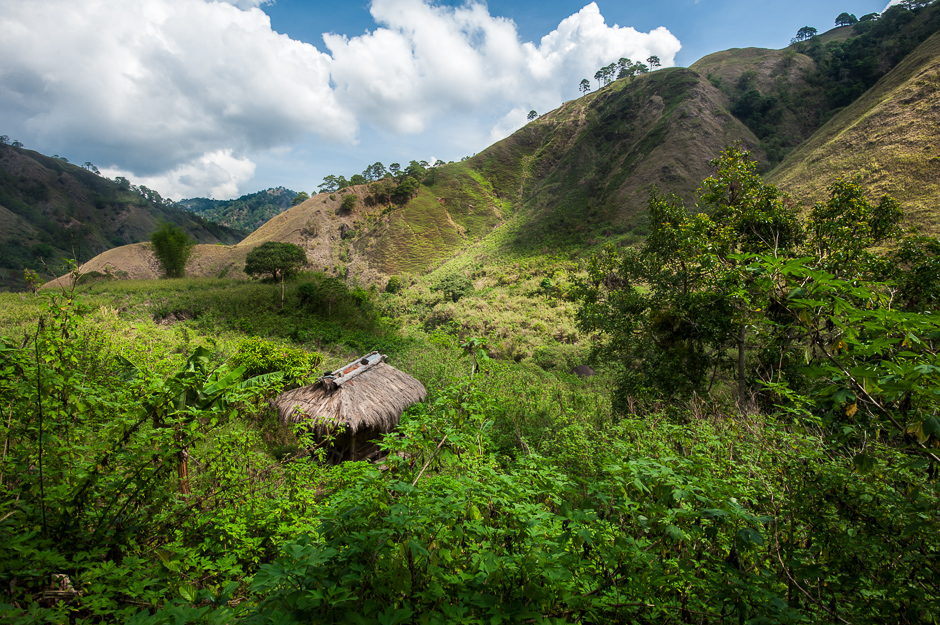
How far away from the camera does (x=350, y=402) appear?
6094 millimetres

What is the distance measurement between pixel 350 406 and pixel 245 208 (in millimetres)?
153422

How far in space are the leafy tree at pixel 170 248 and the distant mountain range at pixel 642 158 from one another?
4.53 metres

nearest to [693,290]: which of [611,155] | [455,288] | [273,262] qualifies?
[455,288]

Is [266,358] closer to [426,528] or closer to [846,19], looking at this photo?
[426,528]

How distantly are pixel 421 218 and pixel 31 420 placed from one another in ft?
140

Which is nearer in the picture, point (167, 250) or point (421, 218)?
point (167, 250)

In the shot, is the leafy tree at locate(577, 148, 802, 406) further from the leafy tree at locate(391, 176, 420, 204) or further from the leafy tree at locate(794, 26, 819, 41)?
the leafy tree at locate(794, 26, 819, 41)

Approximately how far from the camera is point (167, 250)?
25.8 meters

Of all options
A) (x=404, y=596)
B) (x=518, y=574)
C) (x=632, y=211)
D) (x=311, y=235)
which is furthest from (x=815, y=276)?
(x=311, y=235)

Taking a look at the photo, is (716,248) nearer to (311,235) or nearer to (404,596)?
(404,596)

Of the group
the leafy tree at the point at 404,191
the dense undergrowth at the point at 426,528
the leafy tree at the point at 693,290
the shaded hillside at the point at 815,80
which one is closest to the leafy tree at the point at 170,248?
the leafy tree at the point at 404,191

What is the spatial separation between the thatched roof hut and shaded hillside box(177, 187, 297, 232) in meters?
132

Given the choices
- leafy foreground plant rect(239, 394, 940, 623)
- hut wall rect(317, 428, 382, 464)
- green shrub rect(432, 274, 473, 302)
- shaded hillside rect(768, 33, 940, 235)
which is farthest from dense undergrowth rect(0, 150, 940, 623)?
shaded hillside rect(768, 33, 940, 235)

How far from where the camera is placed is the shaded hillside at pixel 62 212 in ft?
164
